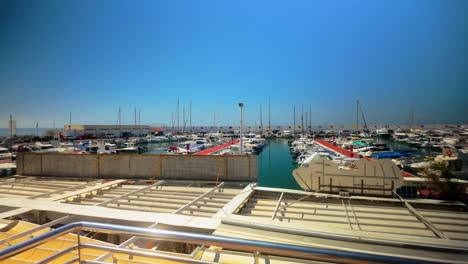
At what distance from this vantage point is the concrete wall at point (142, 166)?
1158 cm

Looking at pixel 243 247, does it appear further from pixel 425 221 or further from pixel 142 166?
pixel 142 166

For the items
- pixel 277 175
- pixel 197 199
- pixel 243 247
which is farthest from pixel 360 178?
pixel 277 175

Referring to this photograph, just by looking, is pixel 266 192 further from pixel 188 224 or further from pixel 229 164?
pixel 188 224

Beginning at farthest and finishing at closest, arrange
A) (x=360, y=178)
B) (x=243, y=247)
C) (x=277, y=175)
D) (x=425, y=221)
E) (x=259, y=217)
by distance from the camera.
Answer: (x=277, y=175)
(x=360, y=178)
(x=259, y=217)
(x=425, y=221)
(x=243, y=247)

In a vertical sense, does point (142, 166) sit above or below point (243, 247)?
below

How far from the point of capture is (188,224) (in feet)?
19.9

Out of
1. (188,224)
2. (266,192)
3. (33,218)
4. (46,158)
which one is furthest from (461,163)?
(46,158)

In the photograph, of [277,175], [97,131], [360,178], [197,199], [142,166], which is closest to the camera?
[197,199]

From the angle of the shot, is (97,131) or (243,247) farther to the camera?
(97,131)

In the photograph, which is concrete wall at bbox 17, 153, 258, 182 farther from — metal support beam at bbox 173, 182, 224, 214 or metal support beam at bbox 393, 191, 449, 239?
metal support beam at bbox 393, 191, 449, 239

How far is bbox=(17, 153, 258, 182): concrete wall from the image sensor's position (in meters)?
11.6

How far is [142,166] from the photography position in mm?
Answer: 12547

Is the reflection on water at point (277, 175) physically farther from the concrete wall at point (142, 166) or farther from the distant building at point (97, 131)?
the distant building at point (97, 131)

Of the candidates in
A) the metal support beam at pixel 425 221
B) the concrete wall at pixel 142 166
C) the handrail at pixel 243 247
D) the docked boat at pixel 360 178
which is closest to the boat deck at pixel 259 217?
the metal support beam at pixel 425 221
